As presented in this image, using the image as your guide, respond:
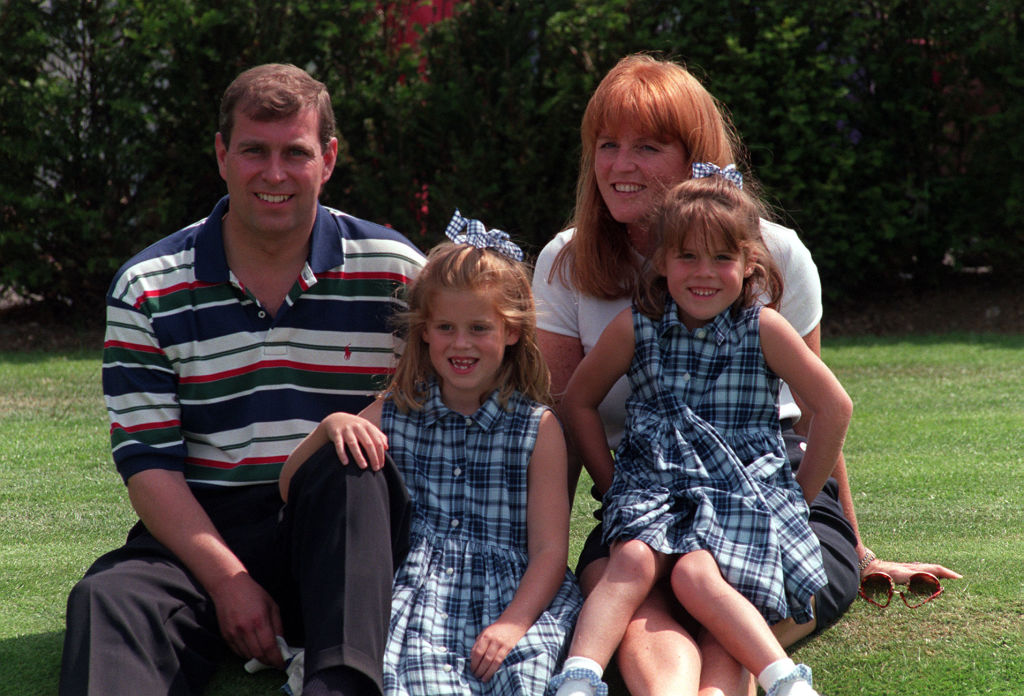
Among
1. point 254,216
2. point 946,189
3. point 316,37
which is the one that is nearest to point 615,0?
point 316,37

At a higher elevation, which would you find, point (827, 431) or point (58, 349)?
point (827, 431)

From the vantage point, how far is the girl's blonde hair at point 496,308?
2.97 m

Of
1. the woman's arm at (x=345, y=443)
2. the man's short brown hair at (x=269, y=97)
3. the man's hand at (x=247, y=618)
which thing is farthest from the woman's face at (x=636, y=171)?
the man's hand at (x=247, y=618)

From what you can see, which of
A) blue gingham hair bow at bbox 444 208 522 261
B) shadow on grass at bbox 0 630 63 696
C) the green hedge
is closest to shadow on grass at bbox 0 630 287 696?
shadow on grass at bbox 0 630 63 696

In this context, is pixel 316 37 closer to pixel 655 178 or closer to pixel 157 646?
pixel 655 178

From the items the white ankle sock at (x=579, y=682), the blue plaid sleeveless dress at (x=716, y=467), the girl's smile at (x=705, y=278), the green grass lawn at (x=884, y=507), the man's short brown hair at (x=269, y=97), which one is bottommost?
the green grass lawn at (x=884, y=507)

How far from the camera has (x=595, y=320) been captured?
131 inches

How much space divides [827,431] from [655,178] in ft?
2.86

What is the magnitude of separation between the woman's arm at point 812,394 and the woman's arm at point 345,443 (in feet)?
3.37

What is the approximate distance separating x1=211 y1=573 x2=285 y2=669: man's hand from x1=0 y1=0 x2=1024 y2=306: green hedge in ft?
15.1

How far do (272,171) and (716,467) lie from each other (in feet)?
4.63

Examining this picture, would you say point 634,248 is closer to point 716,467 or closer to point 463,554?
point 716,467

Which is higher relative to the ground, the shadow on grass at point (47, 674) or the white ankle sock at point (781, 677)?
the white ankle sock at point (781, 677)

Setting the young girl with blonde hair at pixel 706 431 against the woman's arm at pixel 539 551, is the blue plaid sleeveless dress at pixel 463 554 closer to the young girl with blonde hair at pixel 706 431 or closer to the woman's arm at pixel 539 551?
the woman's arm at pixel 539 551
